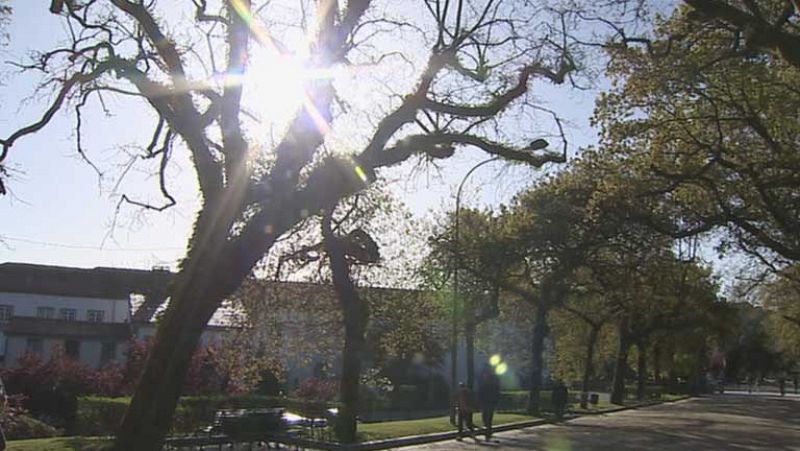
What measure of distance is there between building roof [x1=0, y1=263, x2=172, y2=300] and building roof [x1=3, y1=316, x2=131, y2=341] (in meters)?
6.95

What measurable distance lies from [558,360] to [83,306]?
37418 mm

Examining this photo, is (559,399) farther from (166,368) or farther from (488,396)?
(166,368)

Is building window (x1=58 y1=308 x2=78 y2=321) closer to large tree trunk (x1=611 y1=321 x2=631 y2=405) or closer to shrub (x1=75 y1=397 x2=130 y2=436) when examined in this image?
large tree trunk (x1=611 y1=321 x2=631 y2=405)

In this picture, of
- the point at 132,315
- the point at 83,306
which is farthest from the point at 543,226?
the point at 83,306

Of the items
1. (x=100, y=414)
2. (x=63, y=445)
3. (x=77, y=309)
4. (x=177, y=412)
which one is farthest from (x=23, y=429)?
(x=77, y=309)

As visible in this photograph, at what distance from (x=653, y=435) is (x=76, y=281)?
58.7 m

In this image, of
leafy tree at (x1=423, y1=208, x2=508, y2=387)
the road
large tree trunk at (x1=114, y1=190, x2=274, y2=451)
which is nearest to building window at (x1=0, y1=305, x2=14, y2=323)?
leafy tree at (x1=423, y1=208, x2=508, y2=387)

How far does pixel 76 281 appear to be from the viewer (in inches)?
3031

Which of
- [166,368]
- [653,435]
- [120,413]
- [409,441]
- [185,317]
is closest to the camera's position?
[166,368]

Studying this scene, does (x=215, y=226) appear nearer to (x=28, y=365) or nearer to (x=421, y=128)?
(x=421, y=128)

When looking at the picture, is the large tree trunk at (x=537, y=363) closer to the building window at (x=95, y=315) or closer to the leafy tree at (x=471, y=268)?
the leafy tree at (x=471, y=268)

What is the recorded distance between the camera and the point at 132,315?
62.4 m

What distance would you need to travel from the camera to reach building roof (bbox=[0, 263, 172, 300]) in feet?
238

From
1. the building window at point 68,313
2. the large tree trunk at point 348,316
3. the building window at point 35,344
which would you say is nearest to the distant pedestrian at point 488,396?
the large tree trunk at point 348,316
